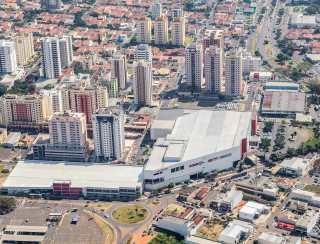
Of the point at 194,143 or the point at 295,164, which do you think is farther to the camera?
the point at 194,143

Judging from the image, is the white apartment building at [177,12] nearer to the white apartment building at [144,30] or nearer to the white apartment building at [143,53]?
the white apartment building at [144,30]

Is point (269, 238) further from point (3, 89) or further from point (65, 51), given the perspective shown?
point (65, 51)

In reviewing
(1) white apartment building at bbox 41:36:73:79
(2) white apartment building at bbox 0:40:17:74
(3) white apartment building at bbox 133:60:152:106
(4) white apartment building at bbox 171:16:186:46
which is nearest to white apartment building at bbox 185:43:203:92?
(3) white apartment building at bbox 133:60:152:106

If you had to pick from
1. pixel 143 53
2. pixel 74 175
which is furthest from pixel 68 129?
pixel 143 53

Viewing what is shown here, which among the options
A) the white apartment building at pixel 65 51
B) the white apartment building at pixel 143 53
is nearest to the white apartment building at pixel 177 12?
the white apartment building at pixel 143 53

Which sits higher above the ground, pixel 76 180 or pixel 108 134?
pixel 108 134

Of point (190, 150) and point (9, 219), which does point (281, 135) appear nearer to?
point (190, 150)
